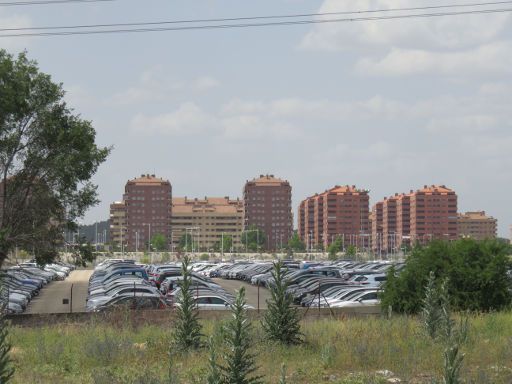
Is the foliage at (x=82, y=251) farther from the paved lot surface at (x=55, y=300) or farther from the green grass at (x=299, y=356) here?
the green grass at (x=299, y=356)

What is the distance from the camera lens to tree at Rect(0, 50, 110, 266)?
3698cm

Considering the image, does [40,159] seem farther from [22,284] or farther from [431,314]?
[431,314]

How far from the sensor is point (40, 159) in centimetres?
3778

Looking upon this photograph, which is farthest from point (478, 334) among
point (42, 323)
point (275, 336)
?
point (42, 323)

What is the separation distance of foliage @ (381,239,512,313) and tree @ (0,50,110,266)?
1738cm

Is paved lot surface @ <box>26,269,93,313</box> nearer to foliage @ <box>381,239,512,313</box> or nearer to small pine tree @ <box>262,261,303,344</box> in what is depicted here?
foliage @ <box>381,239,512,313</box>

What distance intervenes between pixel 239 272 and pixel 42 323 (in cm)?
4898

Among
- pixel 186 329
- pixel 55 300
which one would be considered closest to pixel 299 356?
pixel 186 329

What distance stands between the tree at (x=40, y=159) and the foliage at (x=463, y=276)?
1738 cm

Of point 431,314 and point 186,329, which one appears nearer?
point 186,329

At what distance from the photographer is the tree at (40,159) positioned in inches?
1456

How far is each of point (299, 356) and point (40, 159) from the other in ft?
78.6

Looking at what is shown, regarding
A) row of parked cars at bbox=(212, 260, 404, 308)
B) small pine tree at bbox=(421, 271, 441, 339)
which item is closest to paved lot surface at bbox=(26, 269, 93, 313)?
row of parked cars at bbox=(212, 260, 404, 308)

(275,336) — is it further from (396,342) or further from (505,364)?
(505,364)
